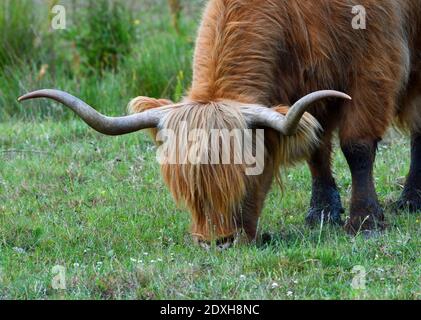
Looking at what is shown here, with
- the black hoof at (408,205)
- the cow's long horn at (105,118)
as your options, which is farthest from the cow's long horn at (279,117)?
the black hoof at (408,205)

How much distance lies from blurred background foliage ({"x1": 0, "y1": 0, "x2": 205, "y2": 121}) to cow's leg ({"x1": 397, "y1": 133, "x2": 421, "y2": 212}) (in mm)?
2684

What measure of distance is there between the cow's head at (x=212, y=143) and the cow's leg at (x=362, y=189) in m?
0.57

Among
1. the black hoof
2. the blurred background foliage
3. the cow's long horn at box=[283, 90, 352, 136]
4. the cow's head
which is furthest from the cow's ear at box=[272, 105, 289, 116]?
the blurred background foliage

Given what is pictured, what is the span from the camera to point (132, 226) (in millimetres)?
6801

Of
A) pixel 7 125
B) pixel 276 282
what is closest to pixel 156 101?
pixel 276 282

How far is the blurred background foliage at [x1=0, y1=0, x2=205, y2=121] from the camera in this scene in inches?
419

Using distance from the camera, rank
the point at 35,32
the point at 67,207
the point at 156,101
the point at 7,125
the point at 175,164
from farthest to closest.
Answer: the point at 35,32 < the point at 7,125 < the point at 67,207 < the point at 156,101 < the point at 175,164

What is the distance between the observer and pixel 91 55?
12.1 m

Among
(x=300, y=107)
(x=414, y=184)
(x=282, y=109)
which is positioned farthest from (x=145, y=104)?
(x=414, y=184)

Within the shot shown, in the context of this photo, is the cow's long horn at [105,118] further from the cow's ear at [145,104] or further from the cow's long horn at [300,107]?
the cow's long horn at [300,107]

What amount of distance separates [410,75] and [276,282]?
2.40 metres

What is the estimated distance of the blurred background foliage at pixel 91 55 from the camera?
10648mm

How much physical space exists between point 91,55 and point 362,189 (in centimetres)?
595

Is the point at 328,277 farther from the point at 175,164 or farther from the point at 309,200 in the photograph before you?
the point at 309,200
